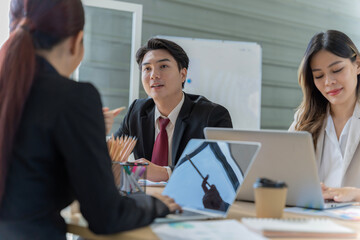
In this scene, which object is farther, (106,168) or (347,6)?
(347,6)

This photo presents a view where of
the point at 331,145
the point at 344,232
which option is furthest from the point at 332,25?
the point at 344,232

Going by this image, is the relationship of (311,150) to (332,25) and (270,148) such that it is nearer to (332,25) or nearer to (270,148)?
(270,148)

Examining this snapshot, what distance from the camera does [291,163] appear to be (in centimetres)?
127

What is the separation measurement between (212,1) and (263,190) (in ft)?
10.1

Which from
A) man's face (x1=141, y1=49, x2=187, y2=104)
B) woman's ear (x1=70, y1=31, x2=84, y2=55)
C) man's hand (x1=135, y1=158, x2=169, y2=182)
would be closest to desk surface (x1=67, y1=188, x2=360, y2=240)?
woman's ear (x1=70, y1=31, x2=84, y2=55)

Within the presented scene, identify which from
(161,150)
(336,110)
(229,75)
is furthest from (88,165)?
(229,75)

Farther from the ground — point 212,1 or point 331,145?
point 212,1

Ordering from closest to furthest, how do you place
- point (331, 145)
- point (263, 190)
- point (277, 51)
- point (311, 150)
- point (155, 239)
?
point (155, 239) < point (263, 190) < point (311, 150) < point (331, 145) < point (277, 51)

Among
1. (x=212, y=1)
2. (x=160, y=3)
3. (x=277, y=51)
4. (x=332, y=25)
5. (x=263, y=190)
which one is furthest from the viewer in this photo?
(x=332, y=25)

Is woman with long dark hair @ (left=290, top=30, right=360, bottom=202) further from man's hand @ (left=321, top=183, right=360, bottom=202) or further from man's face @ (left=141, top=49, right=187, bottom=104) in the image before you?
man's face @ (left=141, top=49, right=187, bottom=104)

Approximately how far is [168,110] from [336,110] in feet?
3.11

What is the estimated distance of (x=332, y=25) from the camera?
4617 millimetres

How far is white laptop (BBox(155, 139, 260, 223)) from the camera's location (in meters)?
1.17

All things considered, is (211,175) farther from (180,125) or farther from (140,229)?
(180,125)
